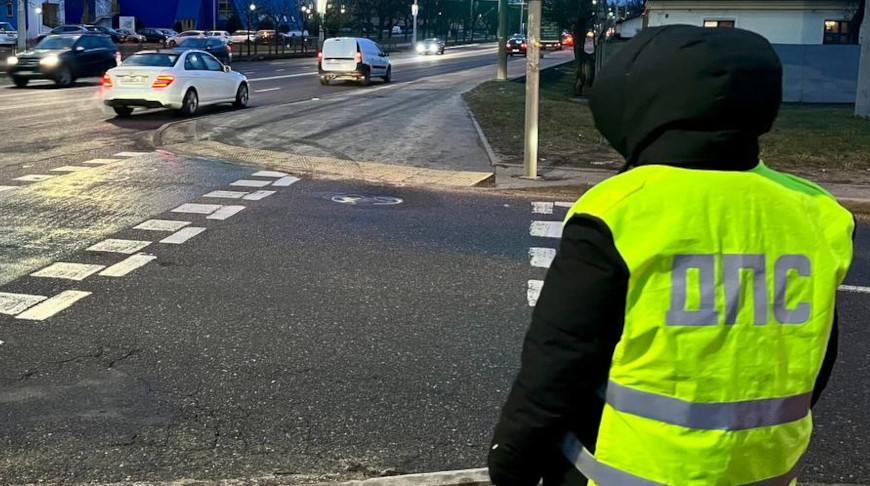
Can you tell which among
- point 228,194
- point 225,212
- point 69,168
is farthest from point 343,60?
point 225,212

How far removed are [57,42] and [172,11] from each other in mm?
56900

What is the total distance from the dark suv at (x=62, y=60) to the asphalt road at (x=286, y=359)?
67.3ft

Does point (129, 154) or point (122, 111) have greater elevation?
point (122, 111)

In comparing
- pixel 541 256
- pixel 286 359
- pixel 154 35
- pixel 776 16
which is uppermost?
pixel 154 35

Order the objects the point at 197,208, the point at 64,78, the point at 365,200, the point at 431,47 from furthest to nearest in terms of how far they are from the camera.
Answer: the point at 431,47 → the point at 64,78 → the point at 365,200 → the point at 197,208

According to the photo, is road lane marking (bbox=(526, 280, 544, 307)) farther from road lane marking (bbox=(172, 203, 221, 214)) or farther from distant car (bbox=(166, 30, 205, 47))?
distant car (bbox=(166, 30, 205, 47))

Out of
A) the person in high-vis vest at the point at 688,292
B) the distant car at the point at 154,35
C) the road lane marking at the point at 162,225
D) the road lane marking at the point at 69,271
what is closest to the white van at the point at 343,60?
the road lane marking at the point at 162,225

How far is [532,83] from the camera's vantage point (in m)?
11.7

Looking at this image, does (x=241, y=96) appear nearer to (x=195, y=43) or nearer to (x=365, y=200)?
(x=365, y=200)

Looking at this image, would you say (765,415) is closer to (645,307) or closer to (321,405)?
(645,307)

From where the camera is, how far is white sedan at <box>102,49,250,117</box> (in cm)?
1816

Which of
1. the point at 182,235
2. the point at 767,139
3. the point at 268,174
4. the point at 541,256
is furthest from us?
the point at 767,139

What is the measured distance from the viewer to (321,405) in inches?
179

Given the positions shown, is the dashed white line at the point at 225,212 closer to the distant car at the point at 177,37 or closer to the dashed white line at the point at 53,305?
the dashed white line at the point at 53,305
